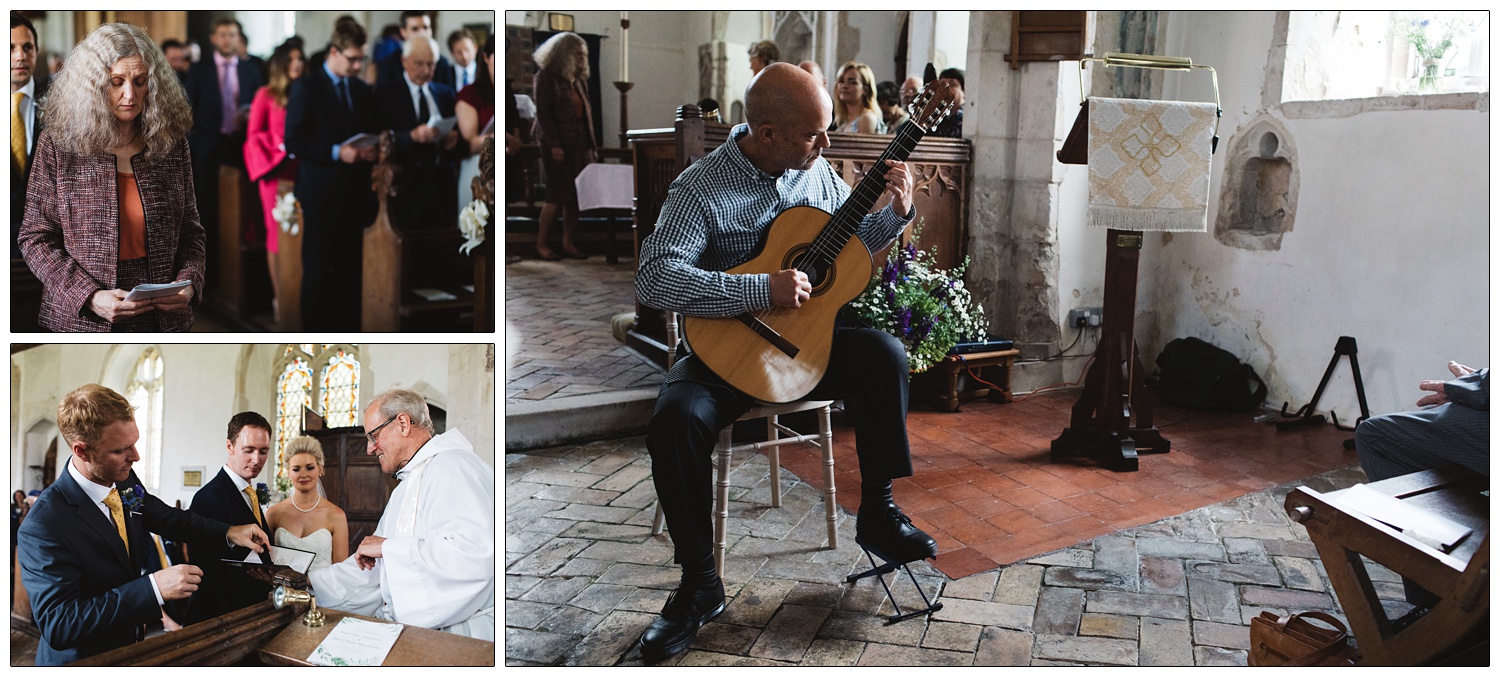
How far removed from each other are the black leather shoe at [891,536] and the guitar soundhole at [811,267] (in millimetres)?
598

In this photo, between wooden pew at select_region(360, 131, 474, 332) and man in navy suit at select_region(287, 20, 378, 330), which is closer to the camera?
wooden pew at select_region(360, 131, 474, 332)

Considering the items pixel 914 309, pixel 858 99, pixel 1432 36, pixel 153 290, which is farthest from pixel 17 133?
pixel 1432 36

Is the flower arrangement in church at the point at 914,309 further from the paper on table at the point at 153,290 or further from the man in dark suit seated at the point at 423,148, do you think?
the paper on table at the point at 153,290

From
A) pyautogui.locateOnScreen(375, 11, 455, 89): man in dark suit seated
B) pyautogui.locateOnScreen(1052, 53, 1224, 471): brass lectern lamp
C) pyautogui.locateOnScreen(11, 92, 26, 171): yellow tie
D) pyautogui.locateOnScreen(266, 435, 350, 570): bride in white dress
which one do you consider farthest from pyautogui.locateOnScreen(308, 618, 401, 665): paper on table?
pyautogui.locateOnScreen(1052, 53, 1224, 471): brass lectern lamp

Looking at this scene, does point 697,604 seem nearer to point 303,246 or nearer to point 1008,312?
point 303,246

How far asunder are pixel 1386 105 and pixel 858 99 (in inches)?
99.8

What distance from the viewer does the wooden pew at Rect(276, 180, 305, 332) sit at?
113 inches

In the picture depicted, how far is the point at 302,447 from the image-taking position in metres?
2.01

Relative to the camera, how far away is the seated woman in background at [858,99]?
19.5ft

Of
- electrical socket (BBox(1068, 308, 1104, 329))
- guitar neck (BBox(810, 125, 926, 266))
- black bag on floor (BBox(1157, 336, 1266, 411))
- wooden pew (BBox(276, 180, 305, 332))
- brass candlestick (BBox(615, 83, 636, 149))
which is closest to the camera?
guitar neck (BBox(810, 125, 926, 266))

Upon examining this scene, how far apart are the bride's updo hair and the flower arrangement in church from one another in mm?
2844

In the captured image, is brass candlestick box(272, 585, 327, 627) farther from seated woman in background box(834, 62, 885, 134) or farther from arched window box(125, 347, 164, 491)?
seated woman in background box(834, 62, 885, 134)

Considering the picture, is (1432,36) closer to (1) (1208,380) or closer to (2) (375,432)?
(1) (1208,380)

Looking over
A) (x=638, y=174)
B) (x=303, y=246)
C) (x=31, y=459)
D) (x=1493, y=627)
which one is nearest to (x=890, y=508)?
(x=1493, y=627)
